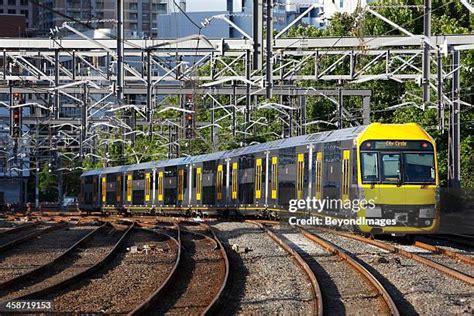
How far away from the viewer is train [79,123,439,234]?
79.9ft

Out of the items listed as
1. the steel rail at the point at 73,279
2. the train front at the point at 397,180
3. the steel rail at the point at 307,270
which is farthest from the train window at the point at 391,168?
the steel rail at the point at 73,279

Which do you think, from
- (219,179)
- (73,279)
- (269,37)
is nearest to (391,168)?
(269,37)

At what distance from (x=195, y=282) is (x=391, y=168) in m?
8.82

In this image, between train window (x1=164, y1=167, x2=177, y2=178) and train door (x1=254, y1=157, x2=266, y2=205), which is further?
train window (x1=164, y1=167, x2=177, y2=178)

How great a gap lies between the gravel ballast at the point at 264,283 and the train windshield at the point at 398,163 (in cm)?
290

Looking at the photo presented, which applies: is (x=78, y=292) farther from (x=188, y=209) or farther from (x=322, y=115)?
(x=322, y=115)

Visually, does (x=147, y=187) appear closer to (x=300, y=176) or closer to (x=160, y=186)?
(x=160, y=186)

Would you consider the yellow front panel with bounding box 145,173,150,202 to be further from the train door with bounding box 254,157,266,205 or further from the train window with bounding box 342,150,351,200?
the train window with bounding box 342,150,351,200

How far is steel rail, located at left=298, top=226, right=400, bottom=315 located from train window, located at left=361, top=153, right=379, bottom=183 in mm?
1794

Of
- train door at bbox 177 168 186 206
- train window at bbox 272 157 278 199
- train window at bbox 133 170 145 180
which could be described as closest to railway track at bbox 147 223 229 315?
train window at bbox 272 157 278 199

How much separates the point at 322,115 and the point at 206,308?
54421 millimetres

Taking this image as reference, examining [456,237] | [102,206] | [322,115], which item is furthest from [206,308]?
[322,115]

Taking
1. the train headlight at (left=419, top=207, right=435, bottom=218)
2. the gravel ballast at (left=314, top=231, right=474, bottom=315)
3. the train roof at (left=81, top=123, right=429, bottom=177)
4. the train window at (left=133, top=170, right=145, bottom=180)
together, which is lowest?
the gravel ballast at (left=314, top=231, right=474, bottom=315)

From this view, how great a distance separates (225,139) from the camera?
71000 mm
